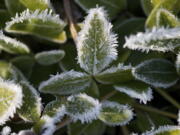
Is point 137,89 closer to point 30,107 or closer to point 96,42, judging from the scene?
point 96,42

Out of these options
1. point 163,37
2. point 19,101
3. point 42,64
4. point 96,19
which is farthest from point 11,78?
point 163,37

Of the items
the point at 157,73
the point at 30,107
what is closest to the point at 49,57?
the point at 30,107

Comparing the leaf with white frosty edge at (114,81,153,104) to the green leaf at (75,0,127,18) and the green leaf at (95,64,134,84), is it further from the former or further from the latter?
the green leaf at (75,0,127,18)

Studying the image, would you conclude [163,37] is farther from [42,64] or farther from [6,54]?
[6,54]

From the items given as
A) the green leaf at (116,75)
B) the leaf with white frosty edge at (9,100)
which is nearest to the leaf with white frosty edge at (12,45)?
the leaf with white frosty edge at (9,100)

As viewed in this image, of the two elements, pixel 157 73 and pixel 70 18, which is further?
pixel 70 18

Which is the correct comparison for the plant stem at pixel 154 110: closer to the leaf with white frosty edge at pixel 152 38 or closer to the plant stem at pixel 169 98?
the plant stem at pixel 169 98
